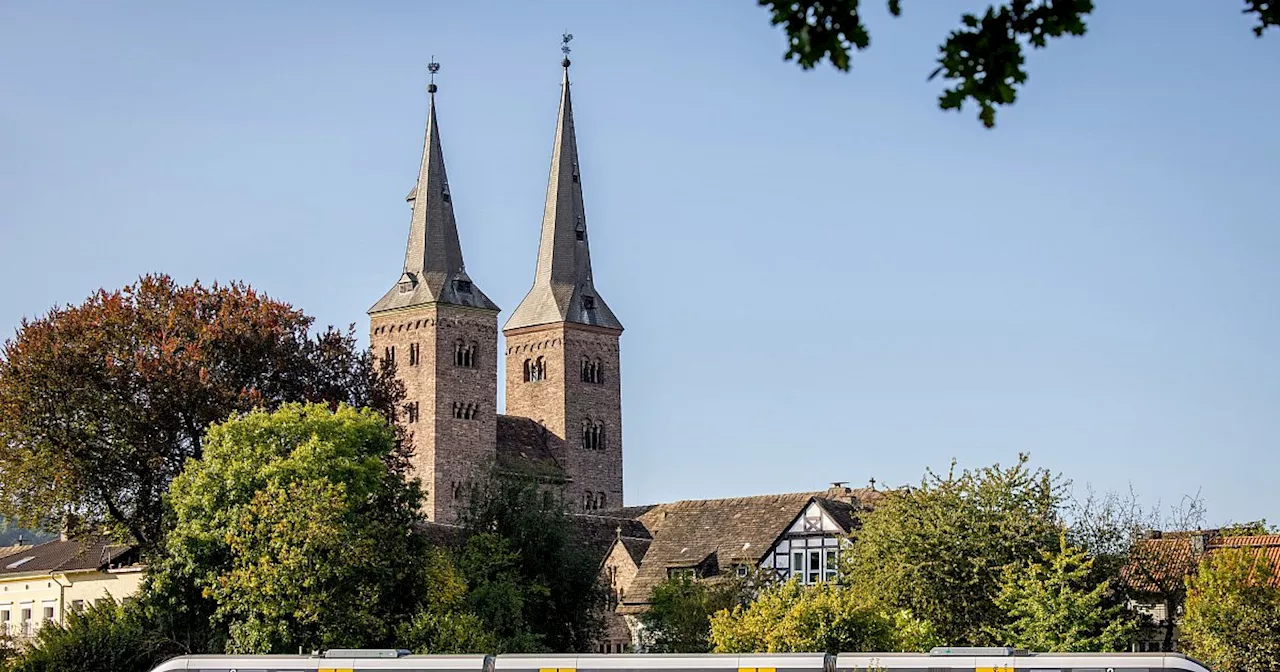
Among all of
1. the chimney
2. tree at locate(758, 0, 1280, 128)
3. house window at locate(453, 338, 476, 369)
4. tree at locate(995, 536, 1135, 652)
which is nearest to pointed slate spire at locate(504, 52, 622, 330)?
house window at locate(453, 338, 476, 369)

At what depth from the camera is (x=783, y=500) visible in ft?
245

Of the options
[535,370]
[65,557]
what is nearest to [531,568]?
[65,557]

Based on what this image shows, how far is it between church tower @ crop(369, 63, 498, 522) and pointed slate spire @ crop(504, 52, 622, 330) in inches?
274

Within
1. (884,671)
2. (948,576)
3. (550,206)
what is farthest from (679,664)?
(550,206)

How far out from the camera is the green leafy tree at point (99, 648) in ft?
147

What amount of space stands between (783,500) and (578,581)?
2117cm

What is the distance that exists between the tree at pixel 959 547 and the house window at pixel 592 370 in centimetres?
7651

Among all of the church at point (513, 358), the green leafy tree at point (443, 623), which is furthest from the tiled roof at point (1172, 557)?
the church at point (513, 358)

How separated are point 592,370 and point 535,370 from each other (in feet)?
13.3

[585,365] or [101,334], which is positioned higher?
[585,365]

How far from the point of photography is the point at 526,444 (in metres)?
123

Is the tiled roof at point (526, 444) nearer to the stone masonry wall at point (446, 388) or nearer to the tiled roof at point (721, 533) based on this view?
the stone masonry wall at point (446, 388)

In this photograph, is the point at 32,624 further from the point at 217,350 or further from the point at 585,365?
the point at 585,365

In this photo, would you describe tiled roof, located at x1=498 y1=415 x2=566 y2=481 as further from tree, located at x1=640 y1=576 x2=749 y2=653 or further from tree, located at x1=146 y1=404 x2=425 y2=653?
tree, located at x1=146 y1=404 x2=425 y2=653
